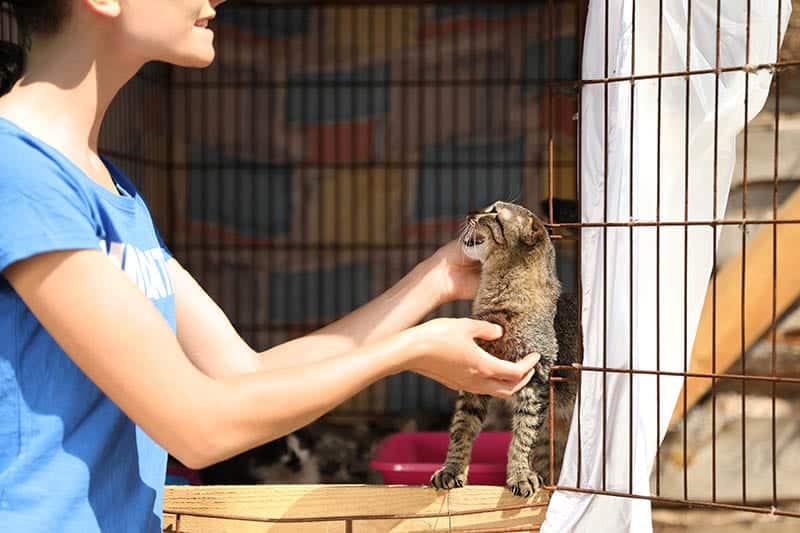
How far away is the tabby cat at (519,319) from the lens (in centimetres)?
233

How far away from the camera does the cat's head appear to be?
7.79 feet

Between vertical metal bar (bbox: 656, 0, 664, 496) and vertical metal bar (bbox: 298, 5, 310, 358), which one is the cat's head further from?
vertical metal bar (bbox: 298, 5, 310, 358)

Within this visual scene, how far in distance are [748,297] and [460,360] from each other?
39.2 inches

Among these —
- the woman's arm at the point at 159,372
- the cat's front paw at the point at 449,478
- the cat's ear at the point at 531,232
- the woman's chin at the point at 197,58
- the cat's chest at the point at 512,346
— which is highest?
the woman's chin at the point at 197,58

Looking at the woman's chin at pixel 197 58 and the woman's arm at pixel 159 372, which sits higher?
the woman's chin at pixel 197 58

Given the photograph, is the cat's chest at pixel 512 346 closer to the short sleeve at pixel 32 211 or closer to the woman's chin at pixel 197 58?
the woman's chin at pixel 197 58

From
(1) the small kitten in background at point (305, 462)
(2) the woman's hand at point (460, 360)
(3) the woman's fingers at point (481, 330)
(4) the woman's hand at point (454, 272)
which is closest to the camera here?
(2) the woman's hand at point (460, 360)

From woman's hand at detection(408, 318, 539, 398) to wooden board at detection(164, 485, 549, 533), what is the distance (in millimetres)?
595

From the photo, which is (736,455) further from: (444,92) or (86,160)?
(444,92)

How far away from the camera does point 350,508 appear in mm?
2037

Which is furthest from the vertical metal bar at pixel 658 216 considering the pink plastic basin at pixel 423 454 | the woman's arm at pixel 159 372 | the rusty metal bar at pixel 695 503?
the woman's arm at pixel 159 372

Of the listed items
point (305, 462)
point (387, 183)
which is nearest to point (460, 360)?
point (305, 462)

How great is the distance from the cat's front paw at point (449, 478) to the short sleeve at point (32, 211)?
1245 mm

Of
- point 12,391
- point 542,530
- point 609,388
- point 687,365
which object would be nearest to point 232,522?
point 542,530
